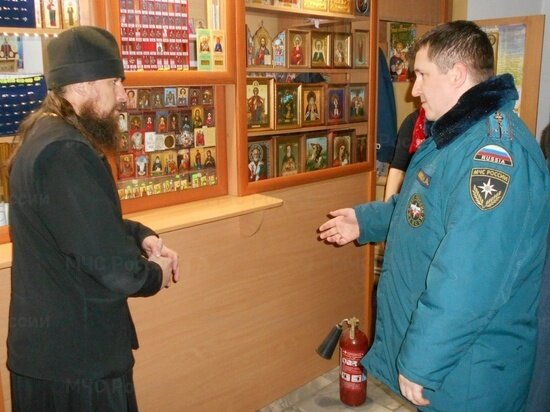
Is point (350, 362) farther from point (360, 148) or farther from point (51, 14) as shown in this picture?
point (51, 14)

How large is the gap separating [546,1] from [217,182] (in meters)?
3.34

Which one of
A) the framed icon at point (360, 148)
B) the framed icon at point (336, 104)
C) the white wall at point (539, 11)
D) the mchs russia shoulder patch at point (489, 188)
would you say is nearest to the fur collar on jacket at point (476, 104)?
the mchs russia shoulder patch at point (489, 188)

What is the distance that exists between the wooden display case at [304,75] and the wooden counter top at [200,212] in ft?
0.37

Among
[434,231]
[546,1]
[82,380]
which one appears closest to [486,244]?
[434,231]

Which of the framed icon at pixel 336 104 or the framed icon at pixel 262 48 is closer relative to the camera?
the framed icon at pixel 262 48

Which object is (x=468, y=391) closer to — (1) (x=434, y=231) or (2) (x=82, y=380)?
(1) (x=434, y=231)

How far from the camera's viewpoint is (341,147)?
3.13 m

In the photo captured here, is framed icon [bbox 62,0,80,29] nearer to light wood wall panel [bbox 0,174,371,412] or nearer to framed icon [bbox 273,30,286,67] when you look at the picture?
light wood wall panel [bbox 0,174,371,412]

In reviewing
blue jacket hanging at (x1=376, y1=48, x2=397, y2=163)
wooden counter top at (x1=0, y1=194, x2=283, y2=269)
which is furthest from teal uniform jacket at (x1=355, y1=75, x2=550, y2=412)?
blue jacket hanging at (x1=376, y1=48, x2=397, y2=163)

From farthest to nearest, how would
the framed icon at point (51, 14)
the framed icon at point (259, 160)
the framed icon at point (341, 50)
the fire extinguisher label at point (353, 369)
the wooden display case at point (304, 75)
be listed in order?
the framed icon at point (341, 50), the fire extinguisher label at point (353, 369), the framed icon at point (259, 160), the wooden display case at point (304, 75), the framed icon at point (51, 14)

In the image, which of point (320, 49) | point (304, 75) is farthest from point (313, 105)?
point (320, 49)

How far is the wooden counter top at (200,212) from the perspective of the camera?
2.17m

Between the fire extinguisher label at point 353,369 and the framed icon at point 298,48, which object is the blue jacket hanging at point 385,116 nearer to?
the framed icon at point 298,48

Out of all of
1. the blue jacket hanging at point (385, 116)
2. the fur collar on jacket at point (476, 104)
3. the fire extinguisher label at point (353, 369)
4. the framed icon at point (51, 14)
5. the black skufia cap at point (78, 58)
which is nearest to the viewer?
the fur collar on jacket at point (476, 104)
